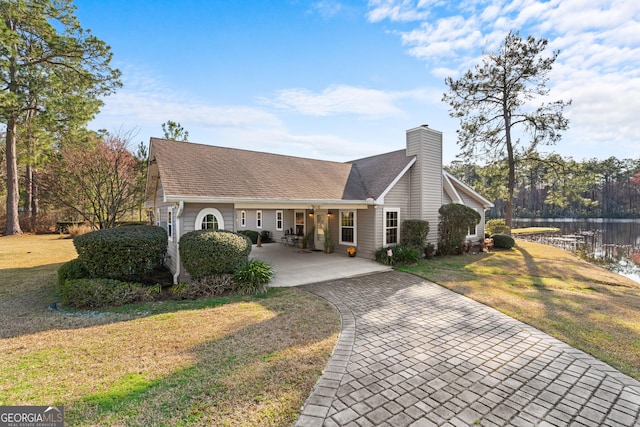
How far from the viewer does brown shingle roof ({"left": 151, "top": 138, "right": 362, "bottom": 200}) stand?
9.20m

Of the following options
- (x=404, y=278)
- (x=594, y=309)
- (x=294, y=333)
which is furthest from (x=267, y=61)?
(x=594, y=309)

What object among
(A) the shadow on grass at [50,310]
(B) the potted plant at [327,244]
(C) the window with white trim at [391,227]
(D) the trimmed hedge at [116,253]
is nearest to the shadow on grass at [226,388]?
(A) the shadow on grass at [50,310]

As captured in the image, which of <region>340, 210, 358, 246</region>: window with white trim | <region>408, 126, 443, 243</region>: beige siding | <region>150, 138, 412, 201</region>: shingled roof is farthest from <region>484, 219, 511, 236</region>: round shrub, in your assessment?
<region>340, 210, 358, 246</region>: window with white trim

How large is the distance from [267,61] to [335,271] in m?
9.16

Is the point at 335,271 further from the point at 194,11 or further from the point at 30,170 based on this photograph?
the point at 30,170

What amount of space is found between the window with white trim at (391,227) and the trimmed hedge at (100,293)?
901 centimetres

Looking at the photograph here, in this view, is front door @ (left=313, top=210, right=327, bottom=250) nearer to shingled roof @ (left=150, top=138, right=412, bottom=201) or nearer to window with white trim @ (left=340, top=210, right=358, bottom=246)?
window with white trim @ (left=340, top=210, right=358, bottom=246)

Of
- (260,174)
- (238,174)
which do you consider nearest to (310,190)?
(260,174)

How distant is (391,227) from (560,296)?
6.33 m

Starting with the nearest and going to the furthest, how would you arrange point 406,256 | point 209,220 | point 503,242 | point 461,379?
point 461,379 → point 209,220 → point 406,256 → point 503,242

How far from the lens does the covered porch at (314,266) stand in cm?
945

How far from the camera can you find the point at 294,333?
5.15 m

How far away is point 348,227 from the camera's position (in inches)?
533

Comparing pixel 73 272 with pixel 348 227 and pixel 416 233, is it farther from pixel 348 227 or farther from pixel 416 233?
pixel 416 233
